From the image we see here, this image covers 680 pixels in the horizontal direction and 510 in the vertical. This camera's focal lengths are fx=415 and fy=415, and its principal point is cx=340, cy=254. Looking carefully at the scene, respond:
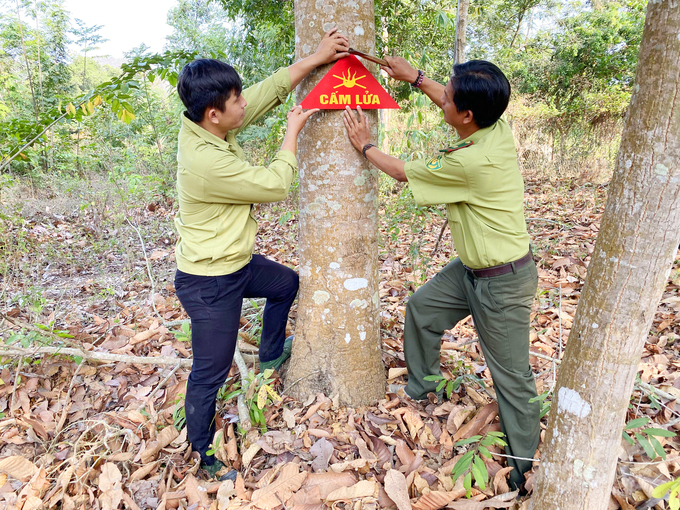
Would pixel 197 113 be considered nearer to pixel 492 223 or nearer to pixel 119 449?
pixel 492 223

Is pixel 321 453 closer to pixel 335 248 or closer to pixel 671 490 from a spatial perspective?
pixel 335 248

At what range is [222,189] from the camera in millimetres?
2039

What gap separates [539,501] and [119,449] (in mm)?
2238

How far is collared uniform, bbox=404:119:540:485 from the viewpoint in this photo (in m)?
2.04

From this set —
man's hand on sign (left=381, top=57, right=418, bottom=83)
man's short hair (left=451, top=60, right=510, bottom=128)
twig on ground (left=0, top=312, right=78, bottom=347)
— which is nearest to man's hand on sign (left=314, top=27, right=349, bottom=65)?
man's hand on sign (left=381, top=57, right=418, bottom=83)

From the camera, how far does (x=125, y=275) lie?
521 cm

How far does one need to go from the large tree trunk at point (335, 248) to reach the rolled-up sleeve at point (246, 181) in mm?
277

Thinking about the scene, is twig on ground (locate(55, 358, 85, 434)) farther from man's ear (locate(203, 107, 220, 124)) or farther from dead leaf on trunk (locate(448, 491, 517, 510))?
dead leaf on trunk (locate(448, 491, 517, 510))

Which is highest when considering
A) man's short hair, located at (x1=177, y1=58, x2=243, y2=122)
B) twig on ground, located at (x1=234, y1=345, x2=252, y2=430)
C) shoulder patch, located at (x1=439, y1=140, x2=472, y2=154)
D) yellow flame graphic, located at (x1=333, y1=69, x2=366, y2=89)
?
yellow flame graphic, located at (x1=333, y1=69, x2=366, y2=89)

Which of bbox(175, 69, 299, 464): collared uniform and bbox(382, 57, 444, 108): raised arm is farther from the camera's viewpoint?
bbox(382, 57, 444, 108): raised arm

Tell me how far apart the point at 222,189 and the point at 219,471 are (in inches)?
59.5

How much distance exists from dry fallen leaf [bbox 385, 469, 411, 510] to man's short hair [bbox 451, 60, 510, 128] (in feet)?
6.03

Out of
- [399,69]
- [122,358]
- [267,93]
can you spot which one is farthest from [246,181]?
[122,358]

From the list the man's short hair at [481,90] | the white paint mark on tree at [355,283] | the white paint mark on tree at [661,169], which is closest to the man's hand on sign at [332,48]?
the man's short hair at [481,90]
